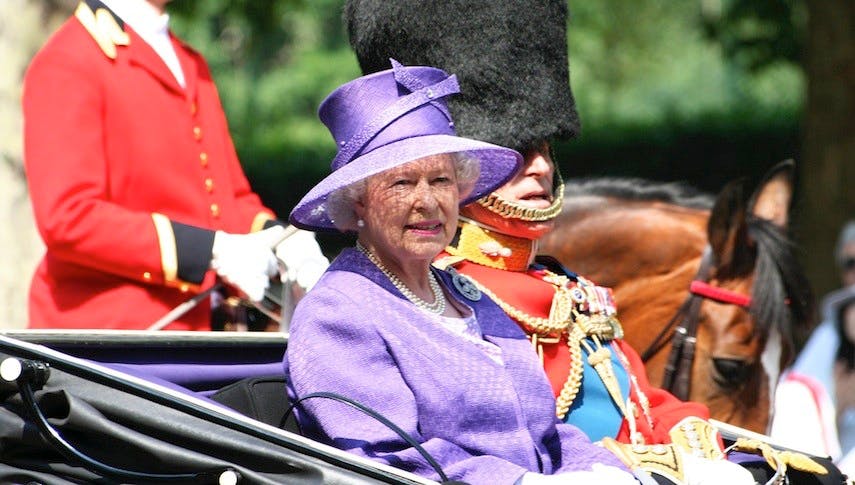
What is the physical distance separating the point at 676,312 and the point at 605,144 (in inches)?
388

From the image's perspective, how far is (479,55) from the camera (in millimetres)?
3682

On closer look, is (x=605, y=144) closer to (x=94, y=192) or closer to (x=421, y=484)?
(x=94, y=192)

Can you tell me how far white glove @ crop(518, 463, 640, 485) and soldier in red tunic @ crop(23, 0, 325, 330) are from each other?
4.00 feet

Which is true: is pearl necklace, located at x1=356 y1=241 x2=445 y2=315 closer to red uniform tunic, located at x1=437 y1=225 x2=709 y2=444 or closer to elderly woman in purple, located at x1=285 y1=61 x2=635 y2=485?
elderly woman in purple, located at x1=285 y1=61 x2=635 y2=485

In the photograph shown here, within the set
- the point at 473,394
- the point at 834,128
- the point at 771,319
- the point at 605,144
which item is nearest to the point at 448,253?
the point at 473,394

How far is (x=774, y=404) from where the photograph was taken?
15.2ft

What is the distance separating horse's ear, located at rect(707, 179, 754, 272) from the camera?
4.77 m

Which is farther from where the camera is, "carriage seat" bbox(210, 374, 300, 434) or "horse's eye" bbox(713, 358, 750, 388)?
"horse's eye" bbox(713, 358, 750, 388)

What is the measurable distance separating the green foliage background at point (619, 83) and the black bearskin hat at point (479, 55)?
0.92 m

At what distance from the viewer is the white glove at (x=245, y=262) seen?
12.5 feet

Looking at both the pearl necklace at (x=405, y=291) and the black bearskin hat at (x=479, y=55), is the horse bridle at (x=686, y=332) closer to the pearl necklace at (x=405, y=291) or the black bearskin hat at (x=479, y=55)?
the black bearskin hat at (x=479, y=55)

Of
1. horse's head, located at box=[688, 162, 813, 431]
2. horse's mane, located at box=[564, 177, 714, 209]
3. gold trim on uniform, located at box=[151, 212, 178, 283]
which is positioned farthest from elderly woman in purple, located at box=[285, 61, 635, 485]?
horse's mane, located at box=[564, 177, 714, 209]

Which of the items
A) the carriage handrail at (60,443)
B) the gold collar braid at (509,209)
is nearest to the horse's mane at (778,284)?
the gold collar braid at (509,209)

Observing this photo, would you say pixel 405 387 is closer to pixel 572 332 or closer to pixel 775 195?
pixel 572 332
